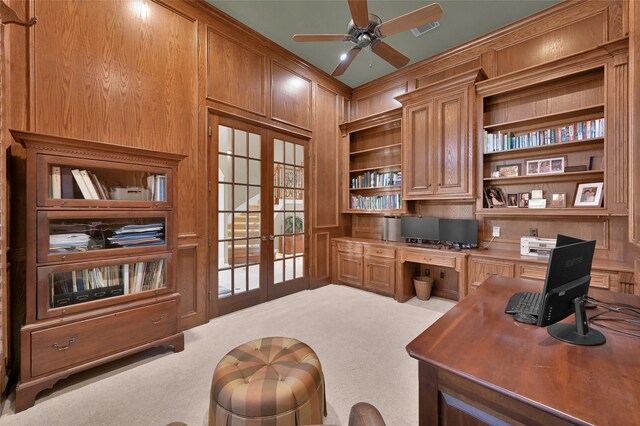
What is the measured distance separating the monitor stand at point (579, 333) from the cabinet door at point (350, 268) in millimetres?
3171

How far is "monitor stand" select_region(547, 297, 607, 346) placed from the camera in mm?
1010

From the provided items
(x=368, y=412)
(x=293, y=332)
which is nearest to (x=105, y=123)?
(x=293, y=332)

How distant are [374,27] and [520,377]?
106 inches

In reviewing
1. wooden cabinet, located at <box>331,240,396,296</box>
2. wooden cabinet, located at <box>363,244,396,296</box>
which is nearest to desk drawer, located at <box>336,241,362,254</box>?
wooden cabinet, located at <box>331,240,396,296</box>

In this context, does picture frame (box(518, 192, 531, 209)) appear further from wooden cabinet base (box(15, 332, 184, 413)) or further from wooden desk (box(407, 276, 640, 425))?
wooden cabinet base (box(15, 332, 184, 413))

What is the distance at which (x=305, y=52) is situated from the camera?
3.83 metres

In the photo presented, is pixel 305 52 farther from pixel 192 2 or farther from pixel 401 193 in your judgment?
pixel 401 193

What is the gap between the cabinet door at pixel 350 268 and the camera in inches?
167

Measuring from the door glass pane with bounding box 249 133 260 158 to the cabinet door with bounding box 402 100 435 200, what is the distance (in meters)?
2.06

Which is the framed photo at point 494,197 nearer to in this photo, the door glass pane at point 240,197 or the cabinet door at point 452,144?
the cabinet door at point 452,144

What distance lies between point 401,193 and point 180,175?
302 cm

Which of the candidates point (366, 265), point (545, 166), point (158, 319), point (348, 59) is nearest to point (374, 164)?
point (366, 265)

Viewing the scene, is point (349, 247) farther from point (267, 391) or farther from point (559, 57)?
point (559, 57)

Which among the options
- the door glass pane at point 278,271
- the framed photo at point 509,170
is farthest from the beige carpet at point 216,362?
the framed photo at point 509,170
